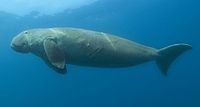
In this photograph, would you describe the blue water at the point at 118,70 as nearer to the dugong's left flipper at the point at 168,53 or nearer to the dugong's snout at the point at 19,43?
the dugong's left flipper at the point at 168,53

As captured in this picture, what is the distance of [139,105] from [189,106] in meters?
7.02

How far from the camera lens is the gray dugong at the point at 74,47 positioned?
26.2ft

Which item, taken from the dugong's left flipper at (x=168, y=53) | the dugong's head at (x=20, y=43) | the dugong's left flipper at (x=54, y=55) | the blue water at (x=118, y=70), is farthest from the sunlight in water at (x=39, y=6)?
the dugong's left flipper at (x=54, y=55)

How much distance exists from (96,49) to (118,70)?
144 feet

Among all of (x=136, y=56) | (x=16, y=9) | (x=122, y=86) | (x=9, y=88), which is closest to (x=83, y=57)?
(x=136, y=56)

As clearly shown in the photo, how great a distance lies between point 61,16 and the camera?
128ft

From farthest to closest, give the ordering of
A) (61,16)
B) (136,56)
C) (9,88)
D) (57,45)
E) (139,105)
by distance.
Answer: (9,88) < (139,105) < (61,16) < (136,56) < (57,45)

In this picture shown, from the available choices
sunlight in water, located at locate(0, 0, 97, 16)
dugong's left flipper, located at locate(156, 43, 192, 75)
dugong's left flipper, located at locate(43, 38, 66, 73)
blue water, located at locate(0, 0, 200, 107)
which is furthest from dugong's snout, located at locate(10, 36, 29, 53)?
blue water, located at locate(0, 0, 200, 107)

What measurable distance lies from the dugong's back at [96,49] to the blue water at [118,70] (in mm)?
27534

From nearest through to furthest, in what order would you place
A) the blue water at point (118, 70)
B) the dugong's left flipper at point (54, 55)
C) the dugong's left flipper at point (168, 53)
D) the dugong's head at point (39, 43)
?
the dugong's left flipper at point (54, 55), the dugong's head at point (39, 43), the dugong's left flipper at point (168, 53), the blue water at point (118, 70)

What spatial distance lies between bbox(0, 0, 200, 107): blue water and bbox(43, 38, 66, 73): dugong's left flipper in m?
28.5

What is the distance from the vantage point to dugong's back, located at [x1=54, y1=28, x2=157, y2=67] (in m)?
8.27

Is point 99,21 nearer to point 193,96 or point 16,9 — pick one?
point 16,9

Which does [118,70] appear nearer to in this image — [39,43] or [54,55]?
[39,43]
